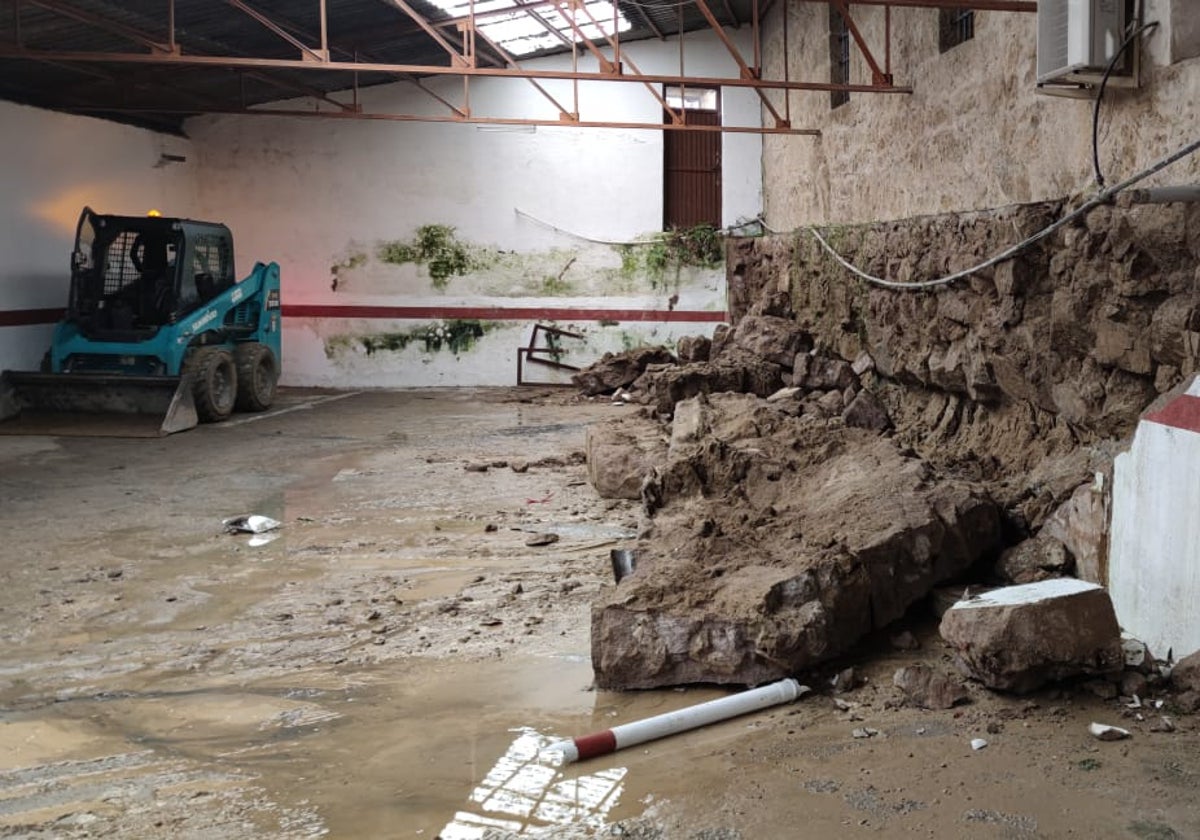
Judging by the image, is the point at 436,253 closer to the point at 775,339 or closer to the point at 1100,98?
the point at 775,339

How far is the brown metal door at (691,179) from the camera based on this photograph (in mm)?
17719

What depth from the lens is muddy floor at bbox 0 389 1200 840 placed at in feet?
11.7

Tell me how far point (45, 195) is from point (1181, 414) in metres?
14.1

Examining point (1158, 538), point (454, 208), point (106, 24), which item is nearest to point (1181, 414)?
point (1158, 538)

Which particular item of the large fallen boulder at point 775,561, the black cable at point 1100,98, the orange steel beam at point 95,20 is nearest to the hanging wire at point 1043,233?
the black cable at point 1100,98

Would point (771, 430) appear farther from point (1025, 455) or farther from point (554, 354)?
point (554, 354)

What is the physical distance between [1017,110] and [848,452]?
2.60 meters

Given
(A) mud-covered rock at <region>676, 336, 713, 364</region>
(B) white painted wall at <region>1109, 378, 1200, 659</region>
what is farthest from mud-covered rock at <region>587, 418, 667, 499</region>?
(A) mud-covered rock at <region>676, 336, 713, 364</region>

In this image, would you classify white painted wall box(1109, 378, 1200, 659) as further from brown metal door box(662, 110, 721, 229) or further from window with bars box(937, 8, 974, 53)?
brown metal door box(662, 110, 721, 229)

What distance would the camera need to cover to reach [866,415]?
8.98m

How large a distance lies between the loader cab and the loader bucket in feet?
1.92

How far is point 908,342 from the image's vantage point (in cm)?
865

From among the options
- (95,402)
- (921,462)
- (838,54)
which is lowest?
(921,462)

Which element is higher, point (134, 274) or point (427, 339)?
point (134, 274)
